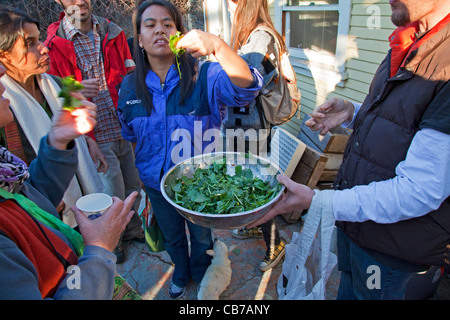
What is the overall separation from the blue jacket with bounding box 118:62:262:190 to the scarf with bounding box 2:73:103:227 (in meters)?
0.63

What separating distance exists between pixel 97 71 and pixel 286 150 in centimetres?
247

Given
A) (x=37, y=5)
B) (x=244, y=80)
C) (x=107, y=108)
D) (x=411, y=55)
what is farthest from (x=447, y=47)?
(x=37, y=5)

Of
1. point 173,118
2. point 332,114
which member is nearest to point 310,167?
point 332,114

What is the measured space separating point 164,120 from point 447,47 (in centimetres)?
175

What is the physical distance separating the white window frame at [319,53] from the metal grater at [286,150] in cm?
131

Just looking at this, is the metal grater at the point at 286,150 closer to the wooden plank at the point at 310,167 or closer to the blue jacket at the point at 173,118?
the wooden plank at the point at 310,167

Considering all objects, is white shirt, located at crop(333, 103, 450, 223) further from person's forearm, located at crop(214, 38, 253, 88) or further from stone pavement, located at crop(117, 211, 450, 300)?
stone pavement, located at crop(117, 211, 450, 300)

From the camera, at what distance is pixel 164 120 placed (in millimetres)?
2211

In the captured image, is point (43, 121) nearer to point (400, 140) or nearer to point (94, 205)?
point (94, 205)

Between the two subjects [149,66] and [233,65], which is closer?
[233,65]

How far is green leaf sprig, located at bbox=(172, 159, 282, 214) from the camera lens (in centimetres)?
177

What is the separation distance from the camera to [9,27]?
6.98ft

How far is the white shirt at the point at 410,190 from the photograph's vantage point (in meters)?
1.26
